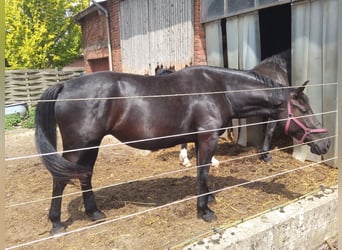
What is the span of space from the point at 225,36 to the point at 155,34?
2069 millimetres

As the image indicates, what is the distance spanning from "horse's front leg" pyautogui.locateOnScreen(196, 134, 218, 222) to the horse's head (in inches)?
31.2

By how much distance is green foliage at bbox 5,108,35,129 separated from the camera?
9.17m

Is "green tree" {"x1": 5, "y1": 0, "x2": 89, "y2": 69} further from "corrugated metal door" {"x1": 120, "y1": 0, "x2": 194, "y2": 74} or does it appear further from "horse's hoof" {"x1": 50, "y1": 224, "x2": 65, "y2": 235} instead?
"horse's hoof" {"x1": 50, "y1": 224, "x2": 65, "y2": 235}

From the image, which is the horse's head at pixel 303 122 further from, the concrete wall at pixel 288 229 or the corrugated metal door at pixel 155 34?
the corrugated metal door at pixel 155 34

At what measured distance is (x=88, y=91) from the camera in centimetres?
287

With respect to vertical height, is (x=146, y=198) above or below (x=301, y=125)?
below

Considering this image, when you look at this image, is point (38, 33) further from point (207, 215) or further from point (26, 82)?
point (207, 215)

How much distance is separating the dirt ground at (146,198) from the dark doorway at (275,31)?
8.02 ft

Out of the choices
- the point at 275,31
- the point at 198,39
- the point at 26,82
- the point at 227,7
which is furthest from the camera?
the point at 26,82

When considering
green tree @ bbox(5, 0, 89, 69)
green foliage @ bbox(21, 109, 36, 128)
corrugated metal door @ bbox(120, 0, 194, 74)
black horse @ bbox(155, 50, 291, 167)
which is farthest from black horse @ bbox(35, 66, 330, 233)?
green tree @ bbox(5, 0, 89, 69)

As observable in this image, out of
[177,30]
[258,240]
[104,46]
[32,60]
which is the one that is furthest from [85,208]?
[32,60]

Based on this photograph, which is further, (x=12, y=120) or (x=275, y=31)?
(x=12, y=120)

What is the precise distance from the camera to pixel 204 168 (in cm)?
309

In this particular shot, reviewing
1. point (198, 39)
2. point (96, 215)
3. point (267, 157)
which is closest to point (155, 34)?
point (198, 39)
